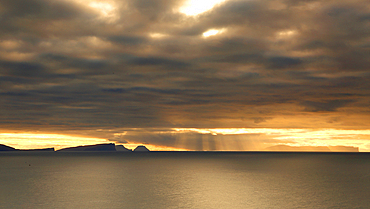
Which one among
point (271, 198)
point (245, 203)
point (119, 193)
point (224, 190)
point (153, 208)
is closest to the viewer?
point (153, 208)

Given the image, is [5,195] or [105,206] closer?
[105,206]

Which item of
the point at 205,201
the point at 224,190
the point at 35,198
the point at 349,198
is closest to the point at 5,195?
the point at 35,198

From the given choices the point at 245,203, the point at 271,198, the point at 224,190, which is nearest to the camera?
the point at 245,203

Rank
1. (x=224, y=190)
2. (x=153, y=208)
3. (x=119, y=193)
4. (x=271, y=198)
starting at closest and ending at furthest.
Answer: (x=153, y=208)
(x=271, y=198)
(x=119, y=193)
(x=224, y=190)

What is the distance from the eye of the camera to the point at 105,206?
165 feet

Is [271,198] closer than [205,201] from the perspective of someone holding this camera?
No

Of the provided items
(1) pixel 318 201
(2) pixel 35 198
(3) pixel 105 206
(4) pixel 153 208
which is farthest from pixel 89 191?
(1) pixel 318 201

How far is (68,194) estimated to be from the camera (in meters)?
62.7

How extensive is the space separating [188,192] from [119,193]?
13.7m

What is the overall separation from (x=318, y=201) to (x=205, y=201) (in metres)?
19.6

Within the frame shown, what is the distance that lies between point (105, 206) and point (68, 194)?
15.9 meters

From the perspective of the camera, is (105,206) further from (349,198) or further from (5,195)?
(349,198)

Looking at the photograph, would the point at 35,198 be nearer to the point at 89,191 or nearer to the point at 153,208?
the point at 89,191

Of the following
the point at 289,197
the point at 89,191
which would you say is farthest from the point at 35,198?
the point at 289,197
